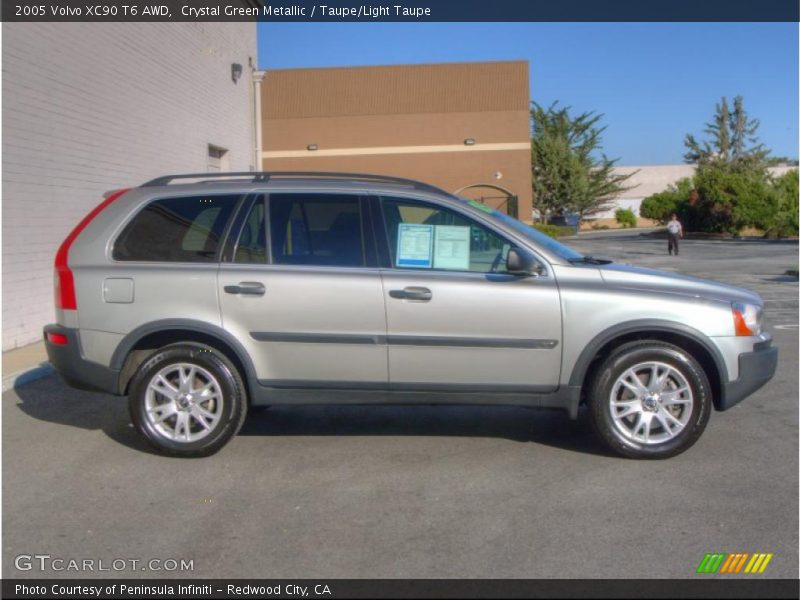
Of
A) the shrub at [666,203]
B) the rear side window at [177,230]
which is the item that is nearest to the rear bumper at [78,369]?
the rear side window at [177,230]

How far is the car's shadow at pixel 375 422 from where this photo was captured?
6.75 m

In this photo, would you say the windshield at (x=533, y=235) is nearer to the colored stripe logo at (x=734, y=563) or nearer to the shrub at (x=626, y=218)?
the colored stripe logo at (x=734, y=563)

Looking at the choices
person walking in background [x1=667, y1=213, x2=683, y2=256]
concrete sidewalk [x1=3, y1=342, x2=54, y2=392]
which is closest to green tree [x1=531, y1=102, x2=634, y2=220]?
person walking in background [x1=667, y1=213, x2=683, y2=256]

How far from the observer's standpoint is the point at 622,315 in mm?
5902

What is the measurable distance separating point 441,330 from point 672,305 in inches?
61.7

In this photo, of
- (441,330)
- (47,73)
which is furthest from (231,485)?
(47,73)

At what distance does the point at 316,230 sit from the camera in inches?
246

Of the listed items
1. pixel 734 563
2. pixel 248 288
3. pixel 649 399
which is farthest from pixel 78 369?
pixel 734 563

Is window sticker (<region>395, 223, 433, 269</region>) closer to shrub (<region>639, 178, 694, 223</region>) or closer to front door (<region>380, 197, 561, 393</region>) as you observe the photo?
front door (<region>380, 197, 561, 393</region>)

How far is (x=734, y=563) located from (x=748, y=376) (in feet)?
6.52

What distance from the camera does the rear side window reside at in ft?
20.6

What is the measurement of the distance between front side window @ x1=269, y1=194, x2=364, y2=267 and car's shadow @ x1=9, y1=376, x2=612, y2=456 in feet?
4.15

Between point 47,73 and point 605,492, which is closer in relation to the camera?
point 605,492
